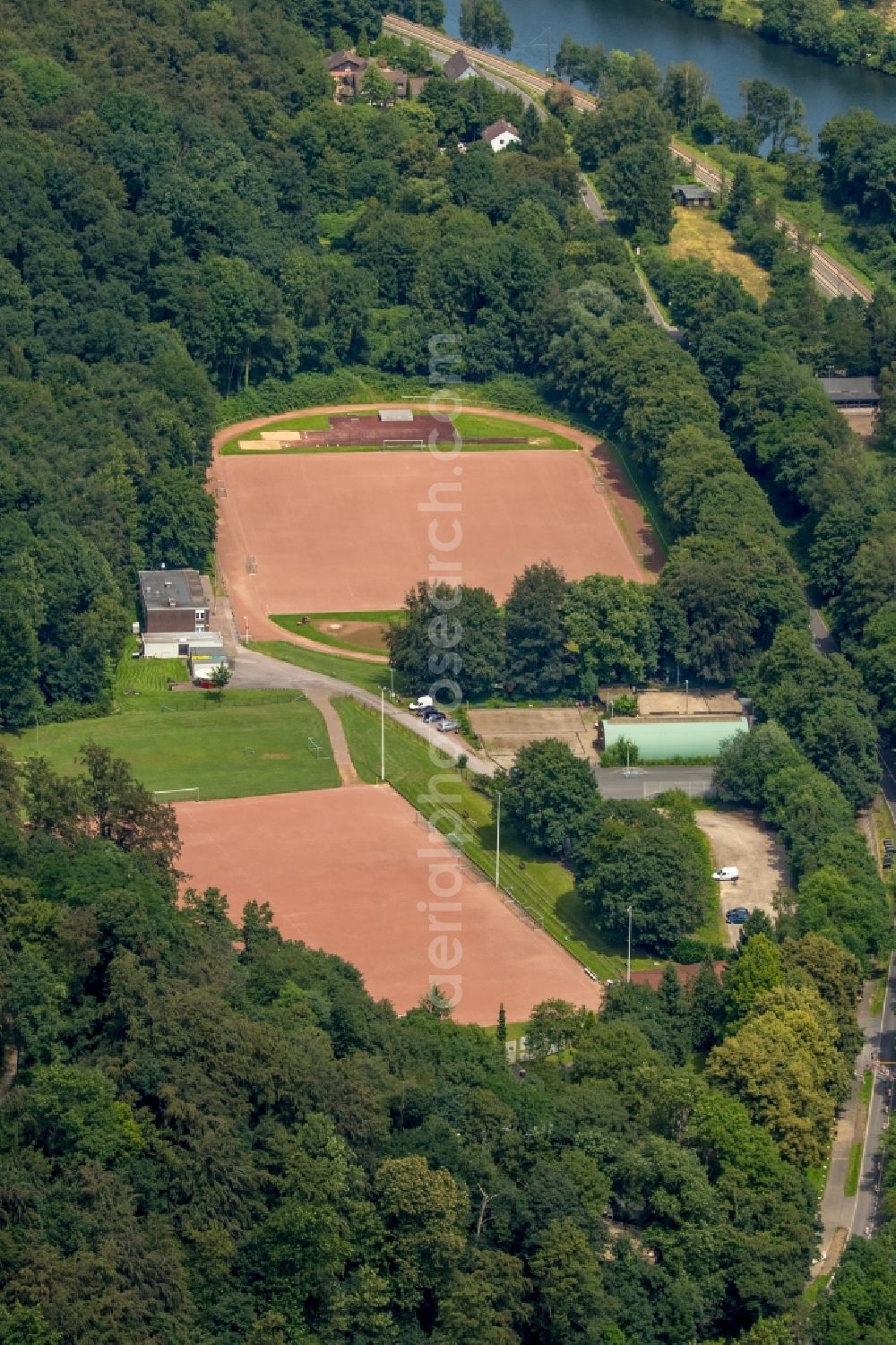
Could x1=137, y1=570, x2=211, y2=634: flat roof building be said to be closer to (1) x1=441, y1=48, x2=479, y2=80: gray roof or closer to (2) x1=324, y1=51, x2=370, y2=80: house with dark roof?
(2) x1=324, y1=51, x2=370, y2=80: house with dark roof

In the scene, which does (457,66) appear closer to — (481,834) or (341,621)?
(341,621)

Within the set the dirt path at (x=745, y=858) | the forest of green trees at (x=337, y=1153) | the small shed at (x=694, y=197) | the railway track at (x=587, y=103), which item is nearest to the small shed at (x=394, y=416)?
the railway track at (x=587, y=103)

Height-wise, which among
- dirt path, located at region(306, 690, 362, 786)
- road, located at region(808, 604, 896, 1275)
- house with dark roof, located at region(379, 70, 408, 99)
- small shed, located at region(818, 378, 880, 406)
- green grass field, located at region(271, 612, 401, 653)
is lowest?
road, located at region(808, 604, 896, 1275)

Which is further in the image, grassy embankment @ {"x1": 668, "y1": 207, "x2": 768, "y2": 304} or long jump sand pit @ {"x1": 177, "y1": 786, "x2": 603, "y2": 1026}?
grassy embankment @ {"x1": 668, "y1": 207, "x2": 768, "y2": 304}

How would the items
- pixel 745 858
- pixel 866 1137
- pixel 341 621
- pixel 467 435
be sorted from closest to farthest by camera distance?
pixel 866 1137 → pixel 745 858 → pixel 341 621 → pixel 467 435

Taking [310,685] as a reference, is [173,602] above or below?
above

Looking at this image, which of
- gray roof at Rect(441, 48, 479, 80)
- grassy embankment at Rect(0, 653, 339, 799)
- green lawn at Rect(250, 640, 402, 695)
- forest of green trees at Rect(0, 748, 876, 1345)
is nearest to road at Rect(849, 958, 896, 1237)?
forest of green trees at Rect(0, 748, 876, 1345)

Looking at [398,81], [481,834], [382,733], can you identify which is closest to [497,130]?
[398,81]
